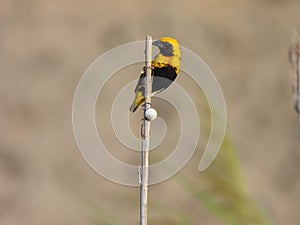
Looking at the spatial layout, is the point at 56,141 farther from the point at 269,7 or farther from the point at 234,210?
the point at 234,210

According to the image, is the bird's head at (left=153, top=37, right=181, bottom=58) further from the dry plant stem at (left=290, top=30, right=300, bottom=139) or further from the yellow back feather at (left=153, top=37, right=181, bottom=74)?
the dry plant stem at (left=290, top=30, right=300, bottom=139)

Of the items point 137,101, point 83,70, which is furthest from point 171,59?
point 83,70

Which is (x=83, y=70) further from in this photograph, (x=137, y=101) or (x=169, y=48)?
(x=137, y=101)

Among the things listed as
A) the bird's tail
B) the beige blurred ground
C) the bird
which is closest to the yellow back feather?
the bird

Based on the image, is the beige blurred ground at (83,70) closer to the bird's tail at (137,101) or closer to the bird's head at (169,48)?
the bird's head at (169,48)

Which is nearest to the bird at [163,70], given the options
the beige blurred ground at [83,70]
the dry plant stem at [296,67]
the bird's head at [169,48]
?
the bird's head at [169,48]

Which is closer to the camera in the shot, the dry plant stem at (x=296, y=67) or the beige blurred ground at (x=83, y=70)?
the dry plant stem at (x=296, y=67)

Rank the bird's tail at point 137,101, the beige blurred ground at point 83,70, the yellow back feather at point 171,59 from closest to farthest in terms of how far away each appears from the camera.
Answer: the bird's tail at point 137,101 → the yellow back feather at point 171,59 → the beige blurred ground at point 83,70

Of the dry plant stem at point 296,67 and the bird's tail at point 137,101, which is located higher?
the dry plant stem at point 296,67
